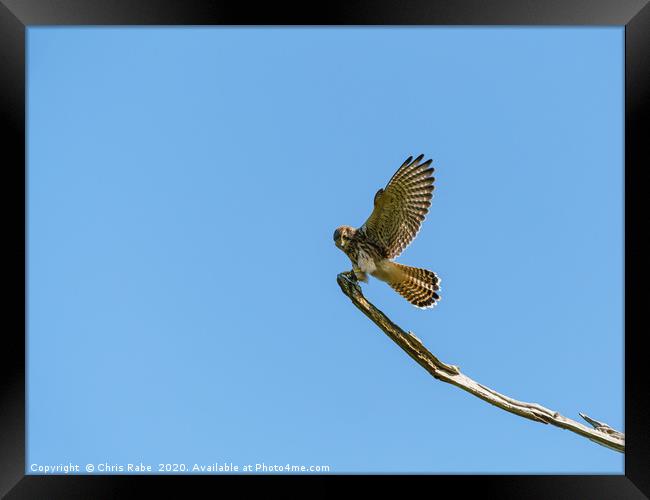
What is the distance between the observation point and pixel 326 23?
152 inches

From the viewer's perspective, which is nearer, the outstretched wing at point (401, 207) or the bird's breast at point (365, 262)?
the outstretched wing at point (401, 207)

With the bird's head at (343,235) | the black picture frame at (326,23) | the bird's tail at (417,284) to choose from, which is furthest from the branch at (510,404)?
the bird's head at (343,235)

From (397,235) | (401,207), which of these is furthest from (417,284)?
(401,207)

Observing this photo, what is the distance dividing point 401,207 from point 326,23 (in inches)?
72.1

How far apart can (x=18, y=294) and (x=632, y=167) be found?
4.17m

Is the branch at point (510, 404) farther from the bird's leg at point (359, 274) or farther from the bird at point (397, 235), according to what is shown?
the bird's leg at point (359, 274)

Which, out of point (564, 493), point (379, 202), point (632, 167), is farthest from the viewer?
point (379, 202)

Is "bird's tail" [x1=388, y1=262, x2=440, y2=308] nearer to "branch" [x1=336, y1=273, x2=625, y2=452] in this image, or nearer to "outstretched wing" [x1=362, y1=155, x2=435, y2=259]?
"outstretched wing" [x1=362, y1=155, x2=435, y2=259]

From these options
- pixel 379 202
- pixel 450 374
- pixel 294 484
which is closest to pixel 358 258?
pixel 379 202

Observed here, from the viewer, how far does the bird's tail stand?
512 cm

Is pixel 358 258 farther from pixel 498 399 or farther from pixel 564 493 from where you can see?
pixel 564 493

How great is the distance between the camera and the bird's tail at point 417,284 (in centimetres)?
512

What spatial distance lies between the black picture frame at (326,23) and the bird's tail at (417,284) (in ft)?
5.56

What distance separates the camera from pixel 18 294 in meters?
3.81
